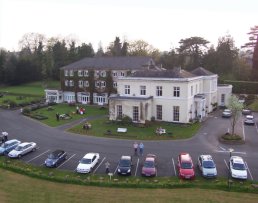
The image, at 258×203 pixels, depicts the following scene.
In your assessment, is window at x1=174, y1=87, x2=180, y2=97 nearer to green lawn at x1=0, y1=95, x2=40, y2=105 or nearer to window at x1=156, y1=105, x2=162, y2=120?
window at x1=156, y1=105, x2=162, y2=120

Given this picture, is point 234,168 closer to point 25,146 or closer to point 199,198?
point 199,198

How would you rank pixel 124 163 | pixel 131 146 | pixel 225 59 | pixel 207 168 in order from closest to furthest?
1. pixel 207 168
2. pixel 124 163
3. pixel 131 146
4. pixel 225 59

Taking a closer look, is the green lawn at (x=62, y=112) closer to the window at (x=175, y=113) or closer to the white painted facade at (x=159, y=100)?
the white painted facade at (x=159, y=100)

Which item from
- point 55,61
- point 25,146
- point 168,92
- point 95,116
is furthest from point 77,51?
point 25,146

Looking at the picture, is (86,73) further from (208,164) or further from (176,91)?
(208,164)

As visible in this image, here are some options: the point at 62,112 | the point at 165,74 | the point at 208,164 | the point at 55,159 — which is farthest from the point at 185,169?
the point at 62,112

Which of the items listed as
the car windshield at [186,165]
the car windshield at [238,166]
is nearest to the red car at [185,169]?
the car windshield at [186,165]
